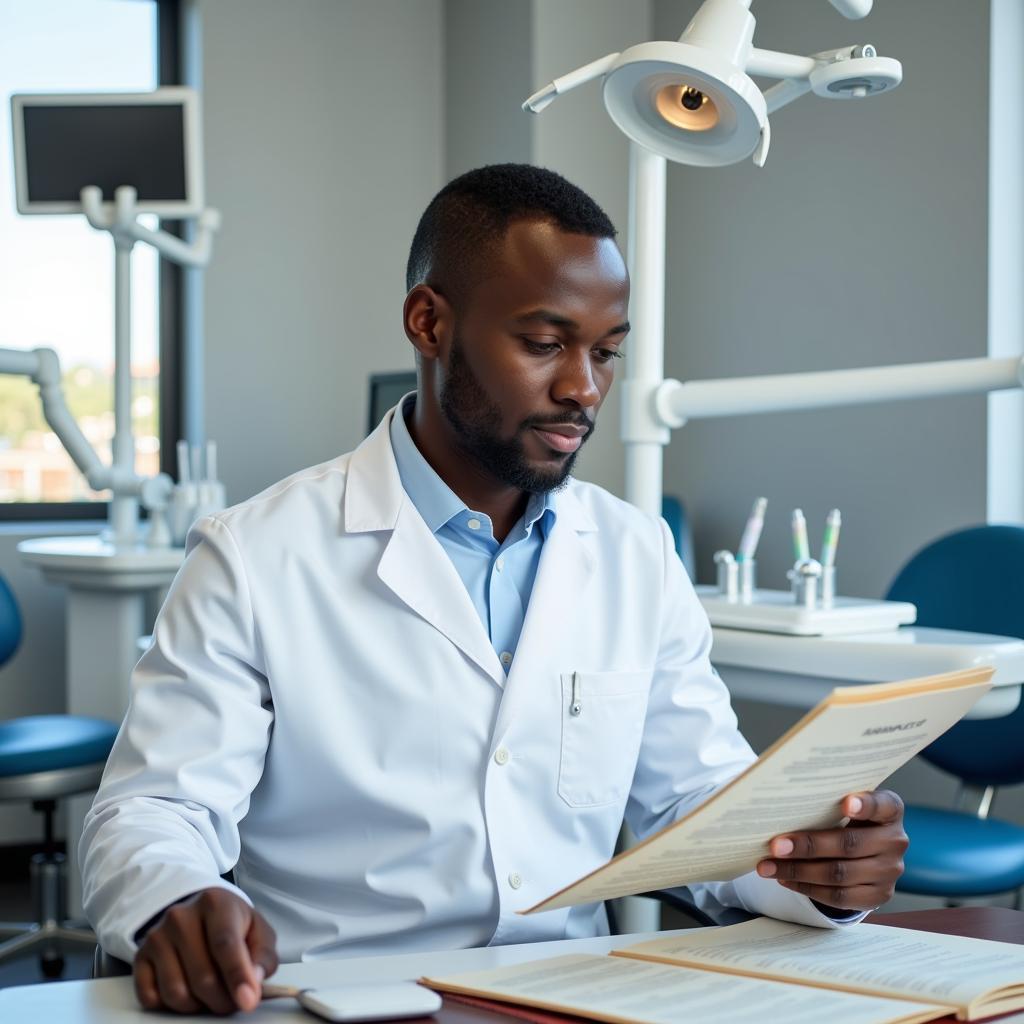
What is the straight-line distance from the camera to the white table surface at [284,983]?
684 millimetres

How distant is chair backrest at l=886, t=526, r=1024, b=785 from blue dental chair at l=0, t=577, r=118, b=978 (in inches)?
58.9

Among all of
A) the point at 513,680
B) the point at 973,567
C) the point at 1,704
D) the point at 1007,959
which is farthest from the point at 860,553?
the point at 1,704

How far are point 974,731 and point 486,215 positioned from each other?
4.09 ft

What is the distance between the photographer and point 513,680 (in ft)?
3.43

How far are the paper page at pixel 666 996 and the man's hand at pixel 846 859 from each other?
0.12 m

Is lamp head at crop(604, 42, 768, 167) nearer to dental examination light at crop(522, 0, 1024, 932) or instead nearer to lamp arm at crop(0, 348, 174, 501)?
dental examination light at crop(522, 0, 1024, 932)

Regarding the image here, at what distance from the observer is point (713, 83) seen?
1.15 m

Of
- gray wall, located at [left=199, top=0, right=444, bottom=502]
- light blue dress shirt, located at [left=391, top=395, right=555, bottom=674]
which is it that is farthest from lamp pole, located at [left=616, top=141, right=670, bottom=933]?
gray wall, located at [left=199, top=0, right=444, bottom=502]

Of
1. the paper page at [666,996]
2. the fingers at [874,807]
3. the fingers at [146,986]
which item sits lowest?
the paper page at [666,996]

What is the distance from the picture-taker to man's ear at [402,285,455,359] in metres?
1.19

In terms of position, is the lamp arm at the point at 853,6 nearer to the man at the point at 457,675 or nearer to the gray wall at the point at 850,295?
the man at the point at 457,675

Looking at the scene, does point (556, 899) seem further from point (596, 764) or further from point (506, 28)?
point (506, 28)

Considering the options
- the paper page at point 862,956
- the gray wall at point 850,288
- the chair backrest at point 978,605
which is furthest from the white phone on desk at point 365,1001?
the gray wall at point 850,288

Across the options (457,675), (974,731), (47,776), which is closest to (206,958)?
(457,675)
